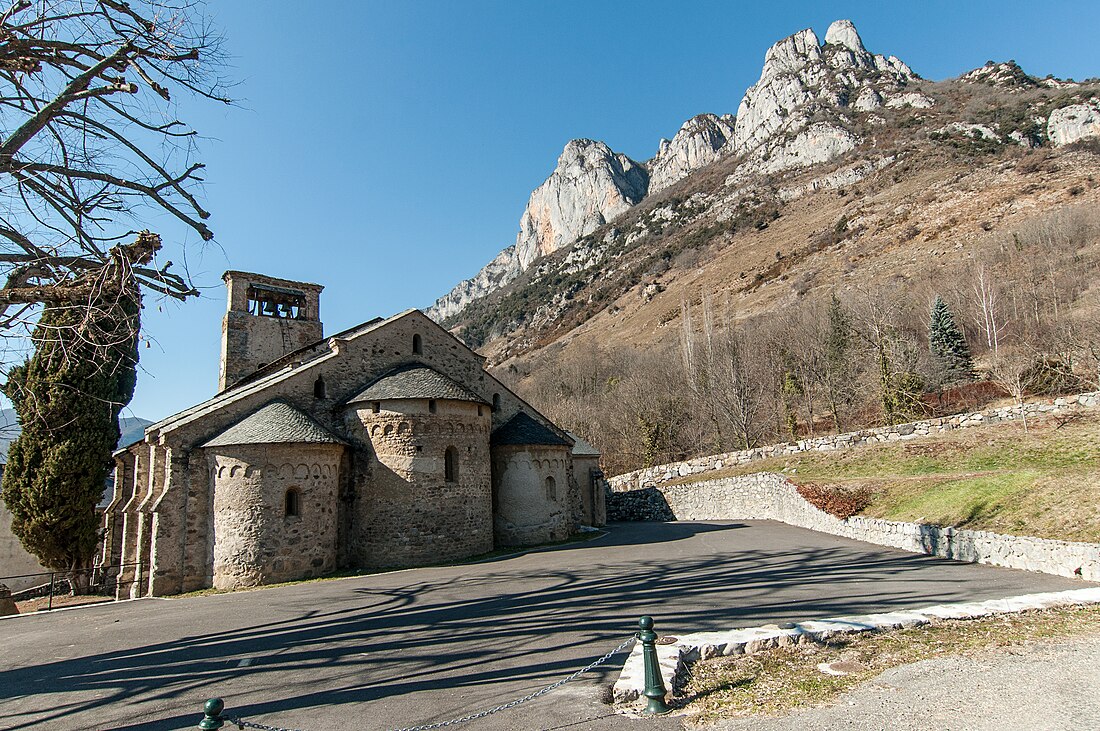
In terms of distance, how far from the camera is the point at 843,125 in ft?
373

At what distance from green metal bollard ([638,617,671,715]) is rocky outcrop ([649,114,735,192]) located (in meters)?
167

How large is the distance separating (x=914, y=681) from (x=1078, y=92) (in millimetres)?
126121

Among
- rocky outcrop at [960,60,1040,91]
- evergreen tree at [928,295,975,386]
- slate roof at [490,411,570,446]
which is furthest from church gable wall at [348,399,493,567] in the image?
rocky outcrop at [960,60,1040,91]

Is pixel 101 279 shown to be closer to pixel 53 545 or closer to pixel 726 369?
pixel 53 545

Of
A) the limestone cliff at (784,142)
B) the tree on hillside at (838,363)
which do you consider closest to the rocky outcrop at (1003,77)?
the limestone cliff at (784,142)

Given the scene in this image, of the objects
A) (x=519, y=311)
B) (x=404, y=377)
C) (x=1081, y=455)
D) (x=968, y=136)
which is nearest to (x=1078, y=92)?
(x=968, y=136)

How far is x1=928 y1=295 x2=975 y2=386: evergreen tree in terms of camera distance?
35500 millimetres

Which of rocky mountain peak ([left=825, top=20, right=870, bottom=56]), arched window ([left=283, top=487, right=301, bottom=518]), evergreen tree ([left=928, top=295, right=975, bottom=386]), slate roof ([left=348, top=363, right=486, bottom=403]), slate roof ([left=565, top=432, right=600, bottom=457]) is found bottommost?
arched window ([left=283, top=487, right=301, bottom=518])

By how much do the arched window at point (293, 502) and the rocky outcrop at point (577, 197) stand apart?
153m

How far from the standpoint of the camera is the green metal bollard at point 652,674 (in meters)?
6.11

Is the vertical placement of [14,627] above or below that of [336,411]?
below

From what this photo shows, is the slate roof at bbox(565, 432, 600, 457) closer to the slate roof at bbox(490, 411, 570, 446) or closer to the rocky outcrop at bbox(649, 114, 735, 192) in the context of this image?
the slate roof at bbox(490, 411, 570, 446)

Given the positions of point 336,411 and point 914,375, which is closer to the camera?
point 336,411

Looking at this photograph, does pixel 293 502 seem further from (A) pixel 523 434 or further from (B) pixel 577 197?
(B) pixel 577 197
